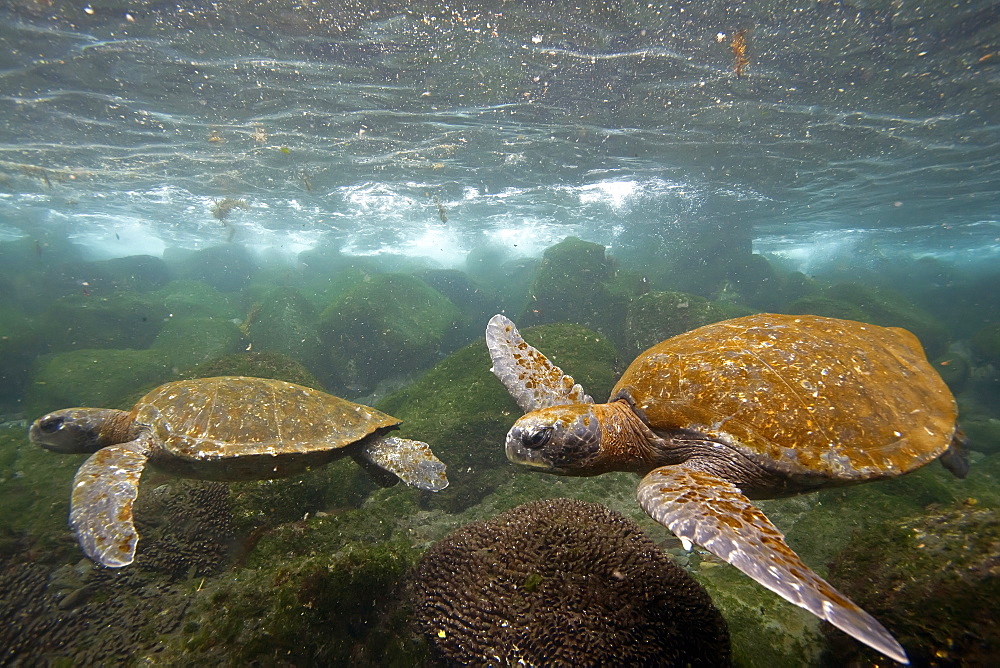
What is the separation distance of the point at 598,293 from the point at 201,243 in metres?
45.3

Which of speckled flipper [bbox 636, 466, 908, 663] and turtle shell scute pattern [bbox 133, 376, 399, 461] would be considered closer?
speckled flipper [bbox 636, 466, 908, 663]

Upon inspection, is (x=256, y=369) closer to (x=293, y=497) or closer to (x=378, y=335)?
(x=293, y=497)

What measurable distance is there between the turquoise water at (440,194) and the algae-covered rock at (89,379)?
0.07 meters

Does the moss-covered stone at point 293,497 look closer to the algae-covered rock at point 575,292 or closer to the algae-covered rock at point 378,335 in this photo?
the algae-covered rock at point 378,335

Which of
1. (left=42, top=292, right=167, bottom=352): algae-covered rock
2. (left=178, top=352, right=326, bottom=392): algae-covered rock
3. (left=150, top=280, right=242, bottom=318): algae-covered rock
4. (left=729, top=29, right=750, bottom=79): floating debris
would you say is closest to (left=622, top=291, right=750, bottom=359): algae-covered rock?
(left=729, top=29, right=750, bottom=79): floating debris

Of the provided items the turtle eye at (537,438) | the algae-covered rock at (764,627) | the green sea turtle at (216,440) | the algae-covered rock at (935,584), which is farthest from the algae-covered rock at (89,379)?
the algae-covered rock at (935,584)

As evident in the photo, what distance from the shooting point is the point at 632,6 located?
7.41 meters

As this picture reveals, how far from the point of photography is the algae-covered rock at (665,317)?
33.1 feet

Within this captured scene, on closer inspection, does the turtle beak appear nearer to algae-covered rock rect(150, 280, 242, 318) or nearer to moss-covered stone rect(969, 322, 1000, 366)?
algae-covered rock rect(150, 280, 242, 318)

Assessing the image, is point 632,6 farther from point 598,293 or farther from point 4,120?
point 4,120

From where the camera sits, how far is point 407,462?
183 inches

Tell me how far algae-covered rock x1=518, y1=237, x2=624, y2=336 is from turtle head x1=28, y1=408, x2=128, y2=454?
12.0 meters

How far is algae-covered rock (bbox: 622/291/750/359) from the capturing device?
10078 millimetres

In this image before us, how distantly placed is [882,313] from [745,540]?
18.8m
